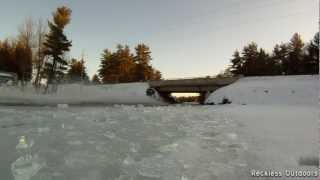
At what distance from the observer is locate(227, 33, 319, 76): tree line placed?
64312 millimetres

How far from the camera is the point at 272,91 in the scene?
4066 cm

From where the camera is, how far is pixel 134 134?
9.38 meters

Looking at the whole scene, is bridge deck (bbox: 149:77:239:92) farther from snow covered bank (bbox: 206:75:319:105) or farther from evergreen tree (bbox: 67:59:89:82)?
evergreen tree (bbox: 67:59:89:82)

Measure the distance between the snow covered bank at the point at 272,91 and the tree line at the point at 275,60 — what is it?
20.3 m

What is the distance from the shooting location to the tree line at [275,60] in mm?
64312

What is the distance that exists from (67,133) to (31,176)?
4.22 meters

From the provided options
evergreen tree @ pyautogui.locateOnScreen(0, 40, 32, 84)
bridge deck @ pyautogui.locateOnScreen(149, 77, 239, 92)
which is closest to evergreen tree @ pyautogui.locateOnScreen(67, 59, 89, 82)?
evergreen tree @ pyautogui.locateOnScreen(0, 40, 32, 84)

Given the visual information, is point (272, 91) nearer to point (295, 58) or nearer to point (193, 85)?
Answer: point (193, 85)

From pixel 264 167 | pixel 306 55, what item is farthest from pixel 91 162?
pixel 306 55

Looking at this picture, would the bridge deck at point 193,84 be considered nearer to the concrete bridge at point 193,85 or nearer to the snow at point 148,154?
the concrete bridge at point 193,85

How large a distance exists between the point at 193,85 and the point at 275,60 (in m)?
28.7

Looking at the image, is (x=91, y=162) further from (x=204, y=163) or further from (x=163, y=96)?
(x=163, y=96)

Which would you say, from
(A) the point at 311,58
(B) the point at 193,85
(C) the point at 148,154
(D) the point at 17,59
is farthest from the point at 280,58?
(C) the point at 148,154

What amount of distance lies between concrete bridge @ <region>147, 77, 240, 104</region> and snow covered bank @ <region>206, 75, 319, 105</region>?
91.1 inches
